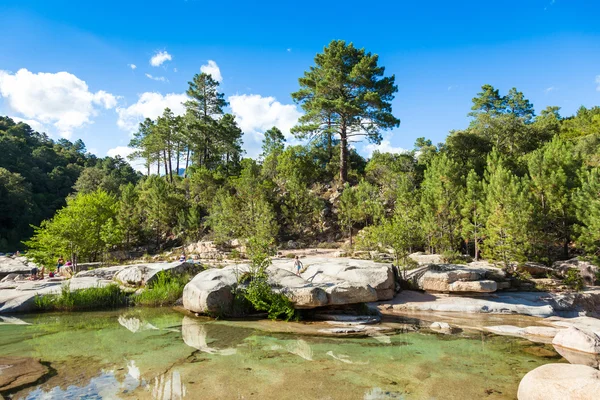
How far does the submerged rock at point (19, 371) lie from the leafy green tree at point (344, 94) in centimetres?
3169

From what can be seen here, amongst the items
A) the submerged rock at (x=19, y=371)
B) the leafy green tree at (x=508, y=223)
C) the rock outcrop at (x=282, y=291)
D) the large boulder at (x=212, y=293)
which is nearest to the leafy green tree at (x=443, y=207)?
the leafy green tree at (x=508, y=223)

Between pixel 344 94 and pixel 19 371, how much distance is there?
36210mm

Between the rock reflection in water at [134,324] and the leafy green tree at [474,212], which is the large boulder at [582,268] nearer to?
the leafy green tree at [474,212]

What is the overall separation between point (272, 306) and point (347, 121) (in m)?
28.9

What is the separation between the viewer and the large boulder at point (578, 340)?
10.0m

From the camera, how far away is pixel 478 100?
50781 mm

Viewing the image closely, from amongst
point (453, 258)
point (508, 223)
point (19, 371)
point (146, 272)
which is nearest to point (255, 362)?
point (19, 371)

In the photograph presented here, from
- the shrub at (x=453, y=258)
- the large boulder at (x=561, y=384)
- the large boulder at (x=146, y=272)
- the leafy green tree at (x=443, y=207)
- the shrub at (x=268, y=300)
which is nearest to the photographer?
the large boulder at (x=561, y=384)

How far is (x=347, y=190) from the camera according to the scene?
34.4m

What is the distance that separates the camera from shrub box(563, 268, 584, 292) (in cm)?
1899

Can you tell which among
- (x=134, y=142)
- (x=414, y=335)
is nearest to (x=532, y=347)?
(x=414, y=335)

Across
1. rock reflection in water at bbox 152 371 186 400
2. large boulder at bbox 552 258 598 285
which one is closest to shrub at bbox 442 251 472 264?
large boulder at bbox 552 258 598 285

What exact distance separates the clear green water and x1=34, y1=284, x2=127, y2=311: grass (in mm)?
2915

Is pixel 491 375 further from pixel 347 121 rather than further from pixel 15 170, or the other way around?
pixel 15 170
